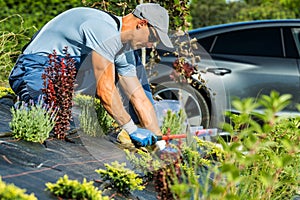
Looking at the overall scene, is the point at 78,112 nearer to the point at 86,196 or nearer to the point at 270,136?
the point at 270,136

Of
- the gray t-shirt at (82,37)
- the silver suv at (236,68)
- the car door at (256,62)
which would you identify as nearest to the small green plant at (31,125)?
the gray t-shirt at (82,37)

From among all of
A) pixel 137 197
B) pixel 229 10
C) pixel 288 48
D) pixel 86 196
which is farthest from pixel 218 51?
pixel 229 10

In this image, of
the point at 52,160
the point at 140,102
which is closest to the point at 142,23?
the point at 140,102

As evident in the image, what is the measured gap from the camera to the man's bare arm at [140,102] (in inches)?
190

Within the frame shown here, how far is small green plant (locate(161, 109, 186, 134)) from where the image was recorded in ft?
16.5

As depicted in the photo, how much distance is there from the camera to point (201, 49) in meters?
7.32

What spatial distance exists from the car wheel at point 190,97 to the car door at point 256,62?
35cm

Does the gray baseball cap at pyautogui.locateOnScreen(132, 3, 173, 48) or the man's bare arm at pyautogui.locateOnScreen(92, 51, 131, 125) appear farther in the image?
the gray baseball cap at pyautogui.locateOnScreen(132, 3, 173, 48)

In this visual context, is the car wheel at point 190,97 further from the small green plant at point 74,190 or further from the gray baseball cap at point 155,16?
the small green plant at point 74,190

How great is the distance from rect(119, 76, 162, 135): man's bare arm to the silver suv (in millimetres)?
1674

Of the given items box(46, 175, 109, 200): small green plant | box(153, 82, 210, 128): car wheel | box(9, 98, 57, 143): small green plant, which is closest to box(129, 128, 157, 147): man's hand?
box(9, 98, 57, 143): small green plant

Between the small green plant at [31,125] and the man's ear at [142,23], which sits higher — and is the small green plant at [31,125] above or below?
below

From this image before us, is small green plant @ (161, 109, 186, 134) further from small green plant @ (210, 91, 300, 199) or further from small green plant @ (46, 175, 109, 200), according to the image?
small green plant @ (46, 175, 109, 200)

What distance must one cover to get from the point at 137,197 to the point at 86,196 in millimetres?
657
